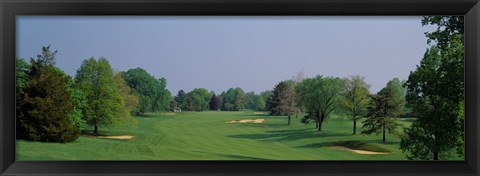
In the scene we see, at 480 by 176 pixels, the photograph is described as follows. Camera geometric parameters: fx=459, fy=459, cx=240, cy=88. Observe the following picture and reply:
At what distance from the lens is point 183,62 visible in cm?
343

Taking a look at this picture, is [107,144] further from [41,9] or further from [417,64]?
[417,64]

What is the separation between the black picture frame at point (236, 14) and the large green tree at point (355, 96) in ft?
2.30

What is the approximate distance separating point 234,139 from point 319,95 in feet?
2.40

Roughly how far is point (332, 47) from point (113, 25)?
5.28 ft

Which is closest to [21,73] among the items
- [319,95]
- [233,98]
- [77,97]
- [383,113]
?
[77,97]

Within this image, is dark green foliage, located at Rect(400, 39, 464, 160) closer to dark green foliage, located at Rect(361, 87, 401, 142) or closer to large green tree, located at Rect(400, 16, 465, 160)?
large green tree, located at Rect(400, 16, 465, 160)

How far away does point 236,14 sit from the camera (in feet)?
8.98

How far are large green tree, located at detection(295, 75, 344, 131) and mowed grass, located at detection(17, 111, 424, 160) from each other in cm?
8

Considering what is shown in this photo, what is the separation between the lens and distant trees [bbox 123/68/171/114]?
3.31m

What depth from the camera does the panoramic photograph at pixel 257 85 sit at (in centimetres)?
329

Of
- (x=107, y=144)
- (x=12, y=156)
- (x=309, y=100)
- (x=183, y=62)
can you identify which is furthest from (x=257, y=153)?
(x=12, y=156)

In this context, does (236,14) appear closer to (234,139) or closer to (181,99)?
(181,99)

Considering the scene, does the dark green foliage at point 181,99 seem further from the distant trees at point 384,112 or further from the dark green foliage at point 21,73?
the distant trees at point 384,112

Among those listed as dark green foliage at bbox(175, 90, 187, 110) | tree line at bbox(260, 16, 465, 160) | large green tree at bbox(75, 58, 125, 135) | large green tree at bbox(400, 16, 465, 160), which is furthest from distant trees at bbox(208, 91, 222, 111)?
large green tree at bbox(400, 16, 465, 160)
